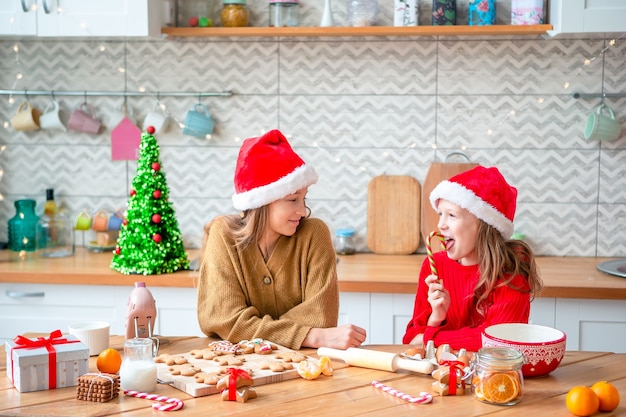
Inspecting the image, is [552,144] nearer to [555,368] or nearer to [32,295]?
[555,368]

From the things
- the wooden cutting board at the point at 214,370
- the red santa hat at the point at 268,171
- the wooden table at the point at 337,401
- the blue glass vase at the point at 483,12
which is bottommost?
the wooden table at the point at 337,401

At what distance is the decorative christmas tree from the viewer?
3.38 m

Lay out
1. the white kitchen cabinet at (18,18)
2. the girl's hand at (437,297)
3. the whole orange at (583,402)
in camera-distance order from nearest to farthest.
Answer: the whole orange at (583,402), the girl's hand at (437,297), the white kitchen cabinet at (18,18)

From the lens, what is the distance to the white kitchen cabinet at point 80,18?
3.43 meters

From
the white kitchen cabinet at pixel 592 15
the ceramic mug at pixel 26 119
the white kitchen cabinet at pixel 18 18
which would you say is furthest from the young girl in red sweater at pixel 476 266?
the ceramic mug at pixel 26 119

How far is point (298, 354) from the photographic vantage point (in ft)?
6.85

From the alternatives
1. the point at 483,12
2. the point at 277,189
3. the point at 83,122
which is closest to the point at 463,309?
the point at 277,189

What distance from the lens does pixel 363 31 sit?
11.6 ft

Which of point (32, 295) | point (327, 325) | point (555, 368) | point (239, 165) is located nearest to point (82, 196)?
point (32, 295)

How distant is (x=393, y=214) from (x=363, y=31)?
31.9 inches

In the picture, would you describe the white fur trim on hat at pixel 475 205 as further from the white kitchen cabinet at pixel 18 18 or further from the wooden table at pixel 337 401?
the white kitchen cabinet at pixel 18 18

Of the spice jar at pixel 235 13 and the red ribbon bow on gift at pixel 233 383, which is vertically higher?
the spice jar at pixel 235 13

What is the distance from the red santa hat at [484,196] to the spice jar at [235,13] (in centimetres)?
155

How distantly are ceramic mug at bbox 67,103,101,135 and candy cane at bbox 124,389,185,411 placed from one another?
7.33 ft
